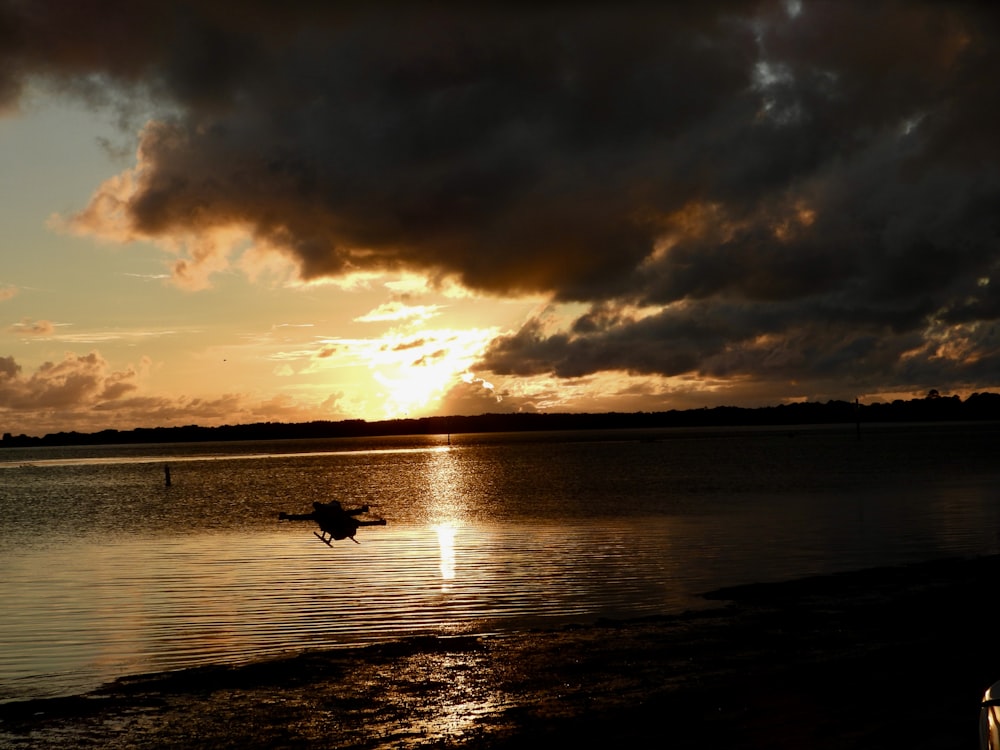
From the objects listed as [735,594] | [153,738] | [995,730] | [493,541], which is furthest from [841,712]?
[493,541]

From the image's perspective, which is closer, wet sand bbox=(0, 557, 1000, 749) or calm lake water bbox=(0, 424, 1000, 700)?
wet sand bbox=(0, 557, 1000, 749)

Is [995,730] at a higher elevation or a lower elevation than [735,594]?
higher

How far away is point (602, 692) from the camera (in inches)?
717

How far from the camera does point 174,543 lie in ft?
181

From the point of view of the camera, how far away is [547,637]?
79.2ft

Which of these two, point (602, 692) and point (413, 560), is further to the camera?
point (413, 560)

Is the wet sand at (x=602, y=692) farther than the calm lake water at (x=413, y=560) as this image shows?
No

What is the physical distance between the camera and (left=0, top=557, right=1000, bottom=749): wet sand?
1557 centimetres

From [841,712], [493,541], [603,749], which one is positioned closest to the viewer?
[603,749]

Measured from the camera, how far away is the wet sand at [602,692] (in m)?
15.6

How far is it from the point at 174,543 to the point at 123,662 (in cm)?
3213

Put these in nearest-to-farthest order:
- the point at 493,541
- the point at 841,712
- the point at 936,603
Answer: the point at 841,712
the point at 936,603
the point at 493,541

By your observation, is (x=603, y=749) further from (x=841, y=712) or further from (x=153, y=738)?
(x=153, y=738)

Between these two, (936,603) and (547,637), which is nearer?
(547,637)
